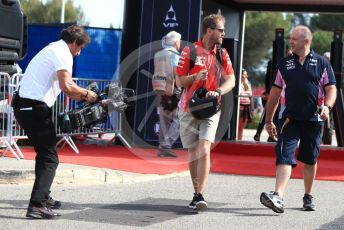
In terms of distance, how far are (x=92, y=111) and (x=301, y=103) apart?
7.20 ft

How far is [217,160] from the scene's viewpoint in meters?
11.8

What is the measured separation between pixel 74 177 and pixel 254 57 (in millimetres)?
53602

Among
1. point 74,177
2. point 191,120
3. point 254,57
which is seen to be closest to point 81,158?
point 74,177

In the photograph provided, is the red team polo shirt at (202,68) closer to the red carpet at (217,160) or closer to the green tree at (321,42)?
the red carpet at (217,160)

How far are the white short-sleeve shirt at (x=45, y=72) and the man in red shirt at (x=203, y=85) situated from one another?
129cm

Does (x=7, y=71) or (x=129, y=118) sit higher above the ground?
(x=7, y=71)

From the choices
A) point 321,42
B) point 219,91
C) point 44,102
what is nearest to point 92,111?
point 44,102

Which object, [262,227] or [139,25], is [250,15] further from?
[262,227]

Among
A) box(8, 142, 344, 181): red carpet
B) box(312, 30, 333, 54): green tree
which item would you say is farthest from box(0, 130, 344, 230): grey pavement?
box(312, 30, 333, 54): green tree

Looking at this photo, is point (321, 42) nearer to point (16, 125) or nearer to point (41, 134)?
point (16, 125)

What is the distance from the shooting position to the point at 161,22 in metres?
13.2

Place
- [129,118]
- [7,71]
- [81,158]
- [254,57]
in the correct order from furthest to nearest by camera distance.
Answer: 1. [254,57]
2. [129,118]
3. [81,158]
4. [7,71]

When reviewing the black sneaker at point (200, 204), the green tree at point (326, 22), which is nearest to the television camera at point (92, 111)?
the black sneaker at point (200, 204)

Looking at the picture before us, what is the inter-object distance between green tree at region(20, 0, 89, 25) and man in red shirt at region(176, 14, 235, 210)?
38.3 m
